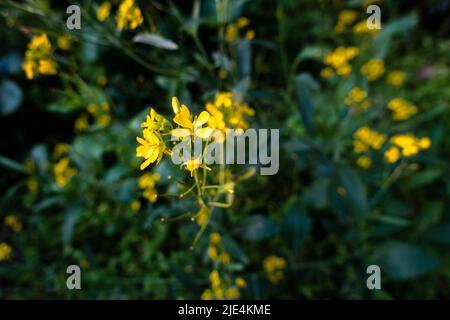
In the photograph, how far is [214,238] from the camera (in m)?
1.24

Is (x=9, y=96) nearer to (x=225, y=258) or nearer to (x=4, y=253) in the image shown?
(x=4, y=253)

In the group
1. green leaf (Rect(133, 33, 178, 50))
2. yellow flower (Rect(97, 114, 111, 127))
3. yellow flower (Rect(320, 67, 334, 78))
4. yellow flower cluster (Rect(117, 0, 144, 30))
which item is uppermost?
yellow flower (Rect(320, 67, 334, 78))

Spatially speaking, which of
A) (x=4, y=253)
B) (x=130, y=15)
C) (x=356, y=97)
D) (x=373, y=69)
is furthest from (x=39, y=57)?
(x=373, y=69)

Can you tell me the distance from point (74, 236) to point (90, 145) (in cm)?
41

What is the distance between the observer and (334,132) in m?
1.66

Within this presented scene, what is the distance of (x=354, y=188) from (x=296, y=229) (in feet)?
0.77

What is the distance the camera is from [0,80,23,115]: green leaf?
6.73ft

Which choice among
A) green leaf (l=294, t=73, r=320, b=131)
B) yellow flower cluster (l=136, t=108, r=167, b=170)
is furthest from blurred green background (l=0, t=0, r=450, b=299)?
yellow flower cluster (l=136, t=108, r=167, b=170)

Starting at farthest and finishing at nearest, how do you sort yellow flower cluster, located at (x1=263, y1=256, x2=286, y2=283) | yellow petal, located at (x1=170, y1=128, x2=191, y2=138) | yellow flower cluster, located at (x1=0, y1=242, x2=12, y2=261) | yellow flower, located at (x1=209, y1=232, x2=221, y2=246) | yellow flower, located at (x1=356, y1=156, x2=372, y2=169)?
yellow flower cluster, located at (x1=0, y1=242, x2=12, y2=261) → yellow flower, located at (x1=356, y1=156, x2=372, y2=169) → yellow flower cluster, located at (x1=263, y1=256, x2=286, y2=283) → yellow flower, located at (x1=209, y1=232, x2=221, y2=246) → yellow petal, located at (x1=170, y1=128, x2=191, y2=138)

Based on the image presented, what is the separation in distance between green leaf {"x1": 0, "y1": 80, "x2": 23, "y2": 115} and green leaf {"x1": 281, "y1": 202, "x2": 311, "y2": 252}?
1.46 m

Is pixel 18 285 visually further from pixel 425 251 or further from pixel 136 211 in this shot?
pixel 425 251

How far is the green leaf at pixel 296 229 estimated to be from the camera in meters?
1.36

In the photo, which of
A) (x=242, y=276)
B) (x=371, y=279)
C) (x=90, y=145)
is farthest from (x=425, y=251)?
(x=90, y=145)

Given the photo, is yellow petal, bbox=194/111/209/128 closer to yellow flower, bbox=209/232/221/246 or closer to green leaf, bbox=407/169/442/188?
yellow flower, bbox=209/232/221/246
